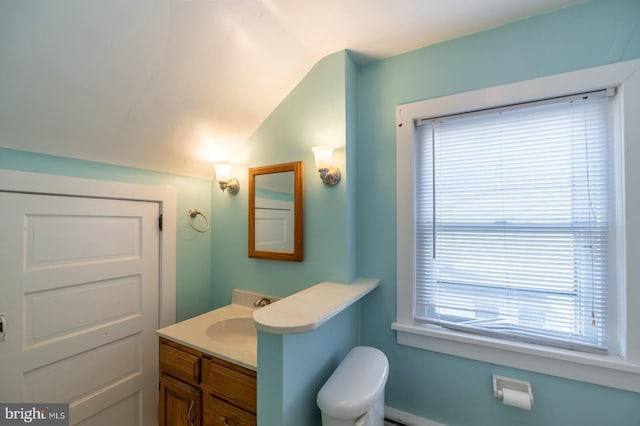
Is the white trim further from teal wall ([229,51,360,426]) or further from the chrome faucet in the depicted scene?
the chrome faucet

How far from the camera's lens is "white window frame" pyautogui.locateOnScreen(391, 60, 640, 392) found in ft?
3.60

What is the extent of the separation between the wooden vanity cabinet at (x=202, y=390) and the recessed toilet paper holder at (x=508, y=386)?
116cm

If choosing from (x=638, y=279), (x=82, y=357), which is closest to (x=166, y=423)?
(x=82, y=357)

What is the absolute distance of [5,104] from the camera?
1069 millimetres

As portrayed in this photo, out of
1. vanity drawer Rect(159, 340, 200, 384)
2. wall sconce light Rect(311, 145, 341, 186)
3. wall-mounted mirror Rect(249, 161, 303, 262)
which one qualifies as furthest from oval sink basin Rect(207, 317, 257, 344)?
wall sconce light Rect(311, 145, 341, 186)

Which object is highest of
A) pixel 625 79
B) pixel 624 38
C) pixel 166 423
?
pixel 624 38

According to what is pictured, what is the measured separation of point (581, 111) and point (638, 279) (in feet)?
2.54

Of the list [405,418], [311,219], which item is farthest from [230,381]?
[405,418]

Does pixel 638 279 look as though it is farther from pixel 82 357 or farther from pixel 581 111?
pixel 82 357

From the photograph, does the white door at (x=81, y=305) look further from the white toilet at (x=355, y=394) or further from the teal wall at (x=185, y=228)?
the white toilet at (x=355, y=394)

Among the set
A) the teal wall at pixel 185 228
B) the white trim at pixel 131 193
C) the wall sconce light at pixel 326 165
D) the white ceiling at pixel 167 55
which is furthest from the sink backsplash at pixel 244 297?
the white ceiling at pixel 167 55

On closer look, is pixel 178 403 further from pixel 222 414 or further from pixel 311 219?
pixel 311 219

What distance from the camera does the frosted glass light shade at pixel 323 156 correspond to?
1.48 metres

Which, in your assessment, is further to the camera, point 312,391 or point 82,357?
point 82,357
